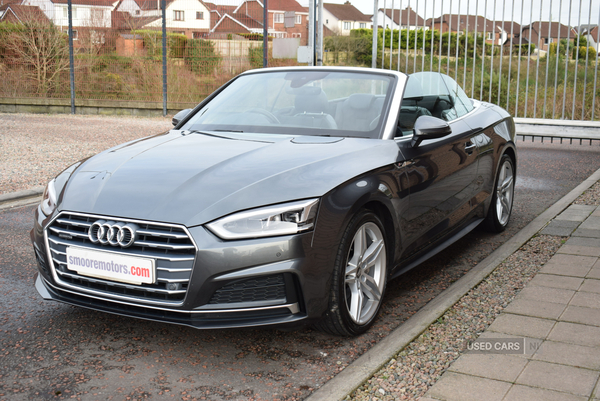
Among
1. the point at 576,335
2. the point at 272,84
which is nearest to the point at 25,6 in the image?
the point at 272,84

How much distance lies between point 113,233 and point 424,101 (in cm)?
278

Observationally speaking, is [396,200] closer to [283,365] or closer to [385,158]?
[385,158]

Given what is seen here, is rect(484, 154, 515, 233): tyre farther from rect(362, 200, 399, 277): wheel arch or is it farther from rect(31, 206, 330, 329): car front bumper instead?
rect(31, 206, 330, 329): car front bumper

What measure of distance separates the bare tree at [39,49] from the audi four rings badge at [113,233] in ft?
53.3

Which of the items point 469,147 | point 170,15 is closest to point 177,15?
point 170,15

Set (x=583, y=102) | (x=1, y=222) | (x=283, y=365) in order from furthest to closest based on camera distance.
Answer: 1. (x=583, y=102)
2. (x=1, y=222)
3. (x=283, y=365)

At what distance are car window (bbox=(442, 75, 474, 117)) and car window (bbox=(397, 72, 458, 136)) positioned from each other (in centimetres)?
5

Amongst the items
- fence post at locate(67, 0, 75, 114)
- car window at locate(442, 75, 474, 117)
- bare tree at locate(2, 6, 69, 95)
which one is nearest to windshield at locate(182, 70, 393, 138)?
car window at locate(442, 75, 474, 117)

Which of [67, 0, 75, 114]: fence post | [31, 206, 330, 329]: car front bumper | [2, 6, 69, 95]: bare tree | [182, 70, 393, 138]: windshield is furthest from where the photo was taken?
[2, 6, 69, 95]: bare tree

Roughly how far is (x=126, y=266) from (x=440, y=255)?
3.08 metres

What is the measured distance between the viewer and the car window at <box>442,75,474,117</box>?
207 inches

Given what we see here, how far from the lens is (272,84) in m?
4.73

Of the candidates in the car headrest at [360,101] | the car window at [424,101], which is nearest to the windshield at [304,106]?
the car headrest at [360,101]

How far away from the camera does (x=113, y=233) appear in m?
2.97
